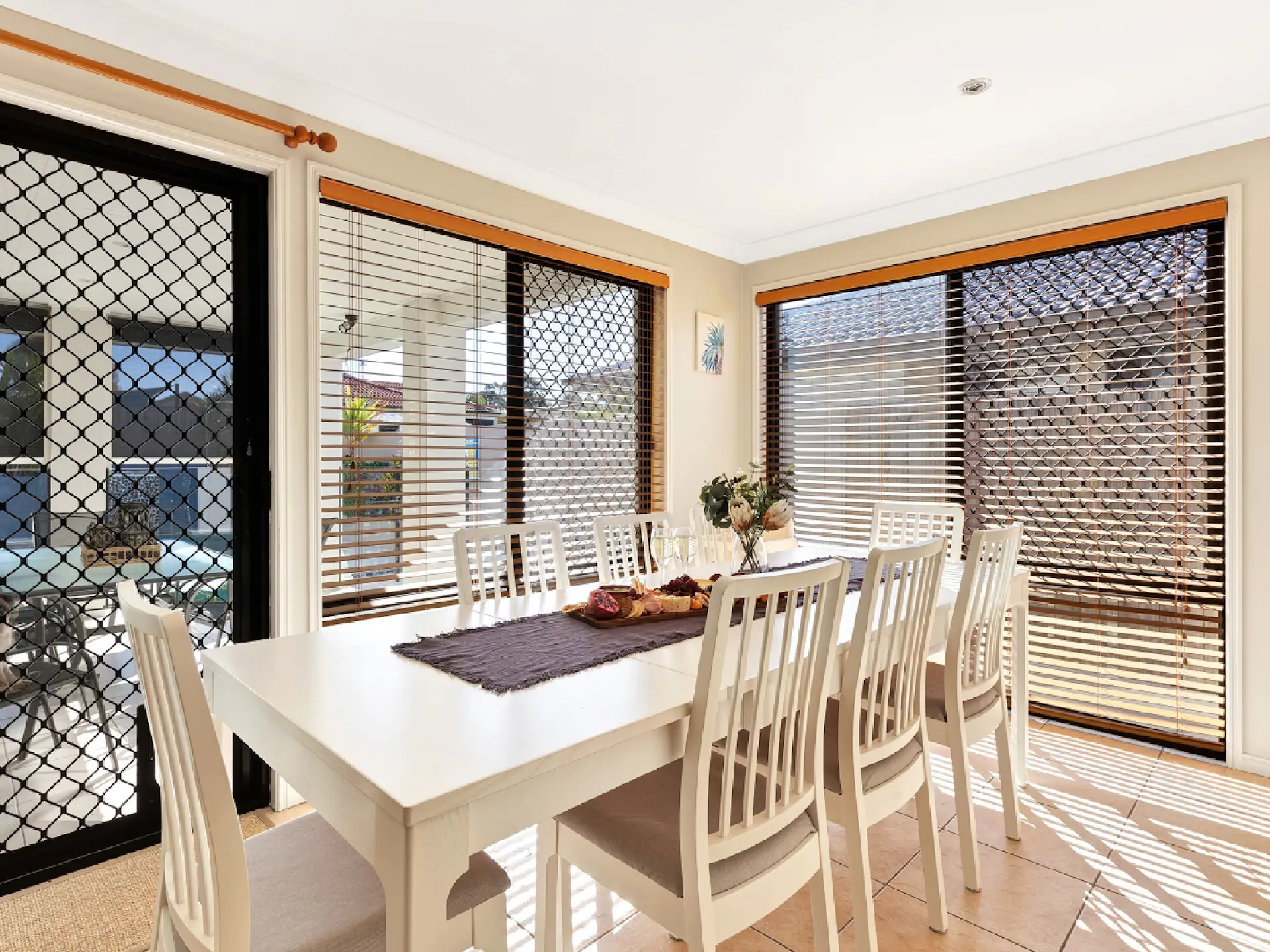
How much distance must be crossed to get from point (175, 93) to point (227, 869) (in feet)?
7.24

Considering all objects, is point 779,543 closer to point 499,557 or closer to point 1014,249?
point 499,557

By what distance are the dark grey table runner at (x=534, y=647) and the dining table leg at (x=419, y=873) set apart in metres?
0.38

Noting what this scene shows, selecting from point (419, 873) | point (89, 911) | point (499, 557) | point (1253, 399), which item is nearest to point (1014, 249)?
point (1253, 399)

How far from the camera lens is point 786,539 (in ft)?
11.5

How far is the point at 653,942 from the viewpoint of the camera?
1818 millimetres

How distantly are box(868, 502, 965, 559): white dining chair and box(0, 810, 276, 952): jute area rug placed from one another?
2.95 meters

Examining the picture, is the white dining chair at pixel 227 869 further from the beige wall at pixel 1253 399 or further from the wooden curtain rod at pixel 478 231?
the beige wall at pixel 1253 399

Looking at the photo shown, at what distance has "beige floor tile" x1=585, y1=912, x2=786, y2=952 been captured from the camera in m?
1.79

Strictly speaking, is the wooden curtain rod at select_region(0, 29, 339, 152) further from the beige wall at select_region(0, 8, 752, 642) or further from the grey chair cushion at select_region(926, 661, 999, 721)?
the grey chair cushion at select_region(926, 661, 999, 721)

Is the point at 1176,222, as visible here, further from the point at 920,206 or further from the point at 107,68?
the point at 107,68

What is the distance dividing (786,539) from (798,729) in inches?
83.0

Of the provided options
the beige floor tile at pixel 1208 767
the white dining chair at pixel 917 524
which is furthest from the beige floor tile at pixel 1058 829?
the white dining chair at pixel 917 524

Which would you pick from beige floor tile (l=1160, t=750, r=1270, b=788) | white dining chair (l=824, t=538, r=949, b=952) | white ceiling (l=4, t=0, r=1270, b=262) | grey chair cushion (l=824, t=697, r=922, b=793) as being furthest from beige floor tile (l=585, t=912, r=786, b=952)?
white ceiling (l=4, t=0, r=1270, b=262)

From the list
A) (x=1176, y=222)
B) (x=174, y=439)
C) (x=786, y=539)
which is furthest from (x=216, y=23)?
(x=1176, y=222)
